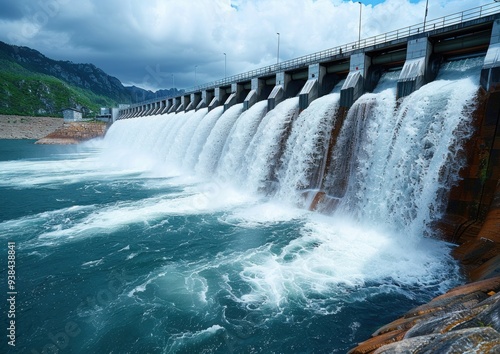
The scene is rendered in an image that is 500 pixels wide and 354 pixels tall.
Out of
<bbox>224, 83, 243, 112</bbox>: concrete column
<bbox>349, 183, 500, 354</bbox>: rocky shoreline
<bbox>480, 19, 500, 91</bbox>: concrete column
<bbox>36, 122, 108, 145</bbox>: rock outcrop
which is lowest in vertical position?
<bbox>349, 183, 500, 354</bbox>: rocky shoreline

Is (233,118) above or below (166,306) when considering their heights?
above

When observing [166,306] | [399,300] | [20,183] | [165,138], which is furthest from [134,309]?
[165,138]

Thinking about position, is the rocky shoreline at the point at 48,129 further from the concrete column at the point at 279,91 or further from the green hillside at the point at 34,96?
the concrete column at the point at 279,91

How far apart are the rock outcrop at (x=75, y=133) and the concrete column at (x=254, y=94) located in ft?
191

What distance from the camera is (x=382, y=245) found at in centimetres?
1097

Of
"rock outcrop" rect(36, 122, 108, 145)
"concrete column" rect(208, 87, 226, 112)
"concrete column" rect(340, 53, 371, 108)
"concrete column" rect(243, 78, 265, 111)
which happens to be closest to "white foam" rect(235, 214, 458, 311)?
"concrete column" rect(340, 53, 371, 108)

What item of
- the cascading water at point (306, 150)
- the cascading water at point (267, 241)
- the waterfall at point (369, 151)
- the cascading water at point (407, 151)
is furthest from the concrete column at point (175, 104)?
the cascading water at point (407, 151)

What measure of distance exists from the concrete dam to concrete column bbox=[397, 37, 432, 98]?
5 centimetres

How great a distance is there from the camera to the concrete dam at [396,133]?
10164 millimetres

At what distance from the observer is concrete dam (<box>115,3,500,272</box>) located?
33.3 ft

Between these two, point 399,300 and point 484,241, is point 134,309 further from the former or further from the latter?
point 484,241

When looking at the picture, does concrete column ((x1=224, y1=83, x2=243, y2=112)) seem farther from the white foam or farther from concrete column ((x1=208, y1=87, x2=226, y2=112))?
the white foam

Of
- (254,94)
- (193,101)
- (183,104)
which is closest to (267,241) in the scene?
(254,94)

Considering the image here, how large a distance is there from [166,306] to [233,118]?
20.2m
